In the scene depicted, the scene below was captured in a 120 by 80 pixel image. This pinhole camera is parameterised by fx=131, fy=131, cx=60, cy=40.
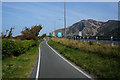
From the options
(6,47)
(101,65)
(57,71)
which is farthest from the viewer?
(6,47)

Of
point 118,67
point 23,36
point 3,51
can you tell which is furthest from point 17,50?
point 23,36

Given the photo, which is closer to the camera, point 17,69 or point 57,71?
point 57,71

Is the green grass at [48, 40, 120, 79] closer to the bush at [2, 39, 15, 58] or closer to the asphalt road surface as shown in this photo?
the asphalt road surface

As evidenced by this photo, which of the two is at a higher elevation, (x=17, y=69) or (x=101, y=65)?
(x=101, y=65)

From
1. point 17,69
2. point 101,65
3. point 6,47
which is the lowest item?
point 17,69

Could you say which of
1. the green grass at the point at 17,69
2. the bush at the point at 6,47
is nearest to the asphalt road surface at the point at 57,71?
the green grass at the point at 17,69

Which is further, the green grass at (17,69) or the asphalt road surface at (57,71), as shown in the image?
the green grass at (17,69)

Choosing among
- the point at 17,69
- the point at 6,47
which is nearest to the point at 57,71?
the point at 17,69

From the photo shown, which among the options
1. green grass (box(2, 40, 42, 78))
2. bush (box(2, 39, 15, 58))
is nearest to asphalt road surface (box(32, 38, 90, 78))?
green grass (box(2, 40, 42, 78))

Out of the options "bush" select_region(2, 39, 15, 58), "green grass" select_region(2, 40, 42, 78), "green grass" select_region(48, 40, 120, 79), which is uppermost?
"bush" select_region(2, 39, 15, 58)

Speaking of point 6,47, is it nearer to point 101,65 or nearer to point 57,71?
point 57,71

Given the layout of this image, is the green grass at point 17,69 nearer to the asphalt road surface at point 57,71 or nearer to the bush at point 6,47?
the asphalt road surface at point 57,71

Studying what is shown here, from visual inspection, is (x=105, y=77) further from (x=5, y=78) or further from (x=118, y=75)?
(x=5, y=78)

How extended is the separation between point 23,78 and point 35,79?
0.62 m
